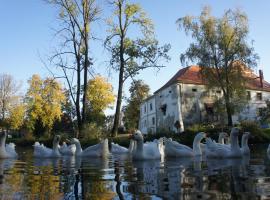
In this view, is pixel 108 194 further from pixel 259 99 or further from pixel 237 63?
pixel 259 99

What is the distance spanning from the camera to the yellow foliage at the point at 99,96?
74.2m

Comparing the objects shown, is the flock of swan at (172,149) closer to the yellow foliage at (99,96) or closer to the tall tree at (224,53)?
the tall tree at (224,53)

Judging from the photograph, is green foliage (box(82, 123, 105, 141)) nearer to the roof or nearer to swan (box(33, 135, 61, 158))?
swan (box(33, 135, 61, 158))

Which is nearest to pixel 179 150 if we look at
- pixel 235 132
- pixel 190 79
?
pixel 235 132

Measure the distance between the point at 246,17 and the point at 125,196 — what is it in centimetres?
4036

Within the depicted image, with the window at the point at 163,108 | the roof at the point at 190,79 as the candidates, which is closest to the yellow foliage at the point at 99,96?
the roof at the point at 190,79

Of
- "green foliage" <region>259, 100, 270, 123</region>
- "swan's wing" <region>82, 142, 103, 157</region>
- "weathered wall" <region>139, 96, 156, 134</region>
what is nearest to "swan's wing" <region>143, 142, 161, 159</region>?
"swan's wing" <region>82, 142, 103, 157</region>

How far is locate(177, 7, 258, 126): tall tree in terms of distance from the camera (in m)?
40.2

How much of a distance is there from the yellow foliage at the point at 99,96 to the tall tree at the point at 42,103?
9.47 meters

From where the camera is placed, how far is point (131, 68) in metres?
34.4

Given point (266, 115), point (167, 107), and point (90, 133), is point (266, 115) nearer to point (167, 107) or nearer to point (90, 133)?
point (167, 107)

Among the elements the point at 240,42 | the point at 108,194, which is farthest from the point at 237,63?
the point at 108,194

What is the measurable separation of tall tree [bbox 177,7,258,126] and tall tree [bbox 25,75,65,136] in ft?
88.3

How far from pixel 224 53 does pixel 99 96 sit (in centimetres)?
3864
